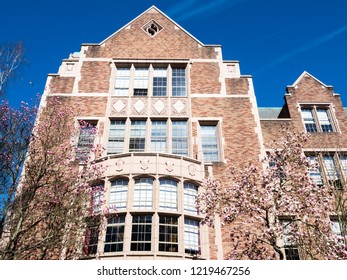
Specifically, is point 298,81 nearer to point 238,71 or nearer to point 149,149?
point 238,71

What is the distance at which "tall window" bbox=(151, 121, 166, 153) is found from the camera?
17705 mm

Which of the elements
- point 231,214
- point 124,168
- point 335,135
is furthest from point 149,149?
point 335,135

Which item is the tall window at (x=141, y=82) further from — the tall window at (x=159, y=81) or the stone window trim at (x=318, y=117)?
the stone window trim at (x=318, y=117)

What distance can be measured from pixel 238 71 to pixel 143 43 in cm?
681

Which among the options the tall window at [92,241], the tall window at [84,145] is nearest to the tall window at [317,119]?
the tall window at [84,145]

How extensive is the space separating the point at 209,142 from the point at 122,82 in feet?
22.9

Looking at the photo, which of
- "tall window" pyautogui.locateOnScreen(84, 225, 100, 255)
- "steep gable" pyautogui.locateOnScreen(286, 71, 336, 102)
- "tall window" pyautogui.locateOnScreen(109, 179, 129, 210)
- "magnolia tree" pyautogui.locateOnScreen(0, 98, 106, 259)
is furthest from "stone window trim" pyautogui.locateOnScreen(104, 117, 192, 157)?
"steep gable" pyautogui.locateOnScreen(286, 71, 336, 102)

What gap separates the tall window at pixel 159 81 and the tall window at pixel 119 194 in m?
7.39

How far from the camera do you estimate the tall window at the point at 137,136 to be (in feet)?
58.1

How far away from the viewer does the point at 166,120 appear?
18.8m

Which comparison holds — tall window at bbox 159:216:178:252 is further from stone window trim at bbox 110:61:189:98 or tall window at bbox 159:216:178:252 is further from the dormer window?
the dormer window

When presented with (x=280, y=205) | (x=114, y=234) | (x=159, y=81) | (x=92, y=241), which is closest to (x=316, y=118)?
(x=159, y=81)

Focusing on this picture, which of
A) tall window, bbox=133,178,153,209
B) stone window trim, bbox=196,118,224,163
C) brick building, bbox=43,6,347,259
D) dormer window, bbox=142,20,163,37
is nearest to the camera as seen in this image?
brick building, bbox=43,6,347,259

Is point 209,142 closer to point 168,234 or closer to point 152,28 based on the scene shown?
point 168,234
